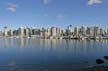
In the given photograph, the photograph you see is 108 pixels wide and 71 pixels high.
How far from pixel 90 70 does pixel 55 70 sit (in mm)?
5820

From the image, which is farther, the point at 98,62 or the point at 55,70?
the point at 98,62

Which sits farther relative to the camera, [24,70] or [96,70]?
[24,70]

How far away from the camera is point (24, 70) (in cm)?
3381

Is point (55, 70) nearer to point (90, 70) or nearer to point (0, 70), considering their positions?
point (90, 70)

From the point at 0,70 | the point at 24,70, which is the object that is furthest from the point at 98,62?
the point at 0,70

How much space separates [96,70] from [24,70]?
10929mm

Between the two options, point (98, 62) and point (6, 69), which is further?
point (98, 62)

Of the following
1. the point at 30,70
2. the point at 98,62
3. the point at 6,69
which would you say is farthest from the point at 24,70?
the point at 98,62

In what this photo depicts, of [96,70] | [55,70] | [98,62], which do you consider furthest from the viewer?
[98,62]

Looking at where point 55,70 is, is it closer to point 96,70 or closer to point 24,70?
point 24,70

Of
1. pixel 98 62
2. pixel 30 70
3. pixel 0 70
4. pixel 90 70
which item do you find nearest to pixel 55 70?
pixel 30 70

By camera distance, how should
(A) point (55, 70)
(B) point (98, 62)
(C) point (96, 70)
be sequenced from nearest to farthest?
1. (C) point (96, 70)
2. (A) point (55, 70)
3. (B) point (98, 62)

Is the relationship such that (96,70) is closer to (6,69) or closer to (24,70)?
(24,70)

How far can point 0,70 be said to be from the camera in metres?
33.7
